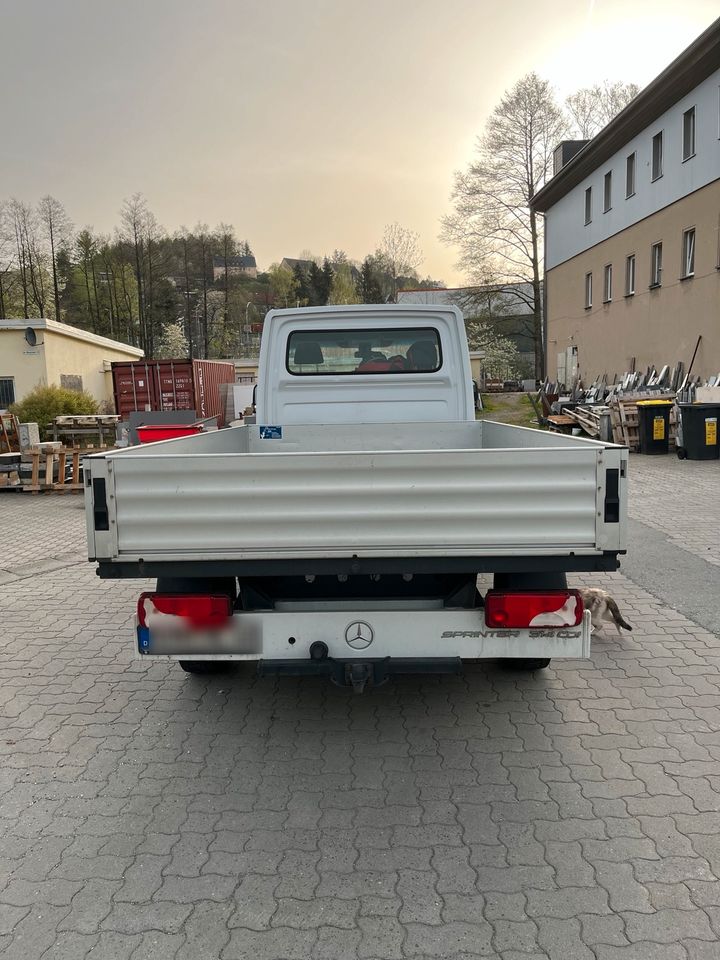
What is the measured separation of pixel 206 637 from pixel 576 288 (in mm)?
29803

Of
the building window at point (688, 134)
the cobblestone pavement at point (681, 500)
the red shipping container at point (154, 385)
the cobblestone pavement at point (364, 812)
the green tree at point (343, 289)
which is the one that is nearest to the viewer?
the cobblestone pavement at point (364, 812)

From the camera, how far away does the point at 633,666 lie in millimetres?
4516

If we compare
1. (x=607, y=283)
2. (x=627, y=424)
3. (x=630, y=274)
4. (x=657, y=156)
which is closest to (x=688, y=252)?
(x=657, y=156)

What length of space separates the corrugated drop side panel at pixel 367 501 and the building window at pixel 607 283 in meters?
25.9

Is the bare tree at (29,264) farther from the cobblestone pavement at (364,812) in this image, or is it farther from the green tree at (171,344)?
the cobblestone pavement at (364,812)

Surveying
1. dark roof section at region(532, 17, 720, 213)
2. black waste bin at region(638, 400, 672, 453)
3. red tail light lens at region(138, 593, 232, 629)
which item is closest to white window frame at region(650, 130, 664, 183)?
dark roof section at region(532, 17, 720, 213)

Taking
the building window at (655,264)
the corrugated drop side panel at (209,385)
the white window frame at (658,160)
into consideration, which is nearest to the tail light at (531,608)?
the corrugated drop side panel at (209,385)

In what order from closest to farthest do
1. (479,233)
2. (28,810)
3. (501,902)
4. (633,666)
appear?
(501,902) < (28,810) < (633,666) < (479,233)

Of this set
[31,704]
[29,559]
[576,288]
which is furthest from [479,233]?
[31,704]

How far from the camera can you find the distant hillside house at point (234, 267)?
6731 centimetres

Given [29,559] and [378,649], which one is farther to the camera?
[29,559]

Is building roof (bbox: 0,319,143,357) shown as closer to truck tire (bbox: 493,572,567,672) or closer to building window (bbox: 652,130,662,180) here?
building window (bbox: 652,130,662,180)

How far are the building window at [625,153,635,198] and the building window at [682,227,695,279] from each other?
15.5ft

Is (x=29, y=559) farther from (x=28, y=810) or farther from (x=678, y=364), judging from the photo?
(x=678, y=364)
